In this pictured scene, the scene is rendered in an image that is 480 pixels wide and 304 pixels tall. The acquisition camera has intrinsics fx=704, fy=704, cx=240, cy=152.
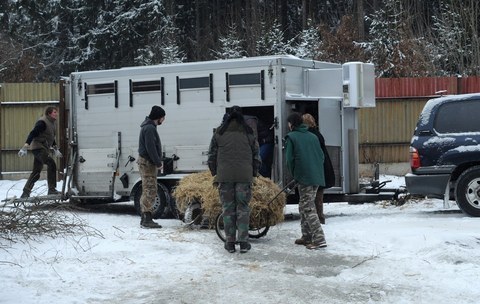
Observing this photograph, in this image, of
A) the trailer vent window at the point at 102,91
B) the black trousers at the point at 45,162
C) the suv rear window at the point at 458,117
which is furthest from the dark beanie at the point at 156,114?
the suv rear window at the point at 458,117

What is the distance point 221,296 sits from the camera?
6.92 metres

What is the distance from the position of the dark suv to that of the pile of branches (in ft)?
16.7

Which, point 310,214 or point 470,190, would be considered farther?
point 470,190

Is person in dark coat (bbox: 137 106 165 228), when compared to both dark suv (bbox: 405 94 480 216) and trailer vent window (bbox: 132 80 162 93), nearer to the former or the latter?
trailer vent window (bbox: 132 80 162 93)

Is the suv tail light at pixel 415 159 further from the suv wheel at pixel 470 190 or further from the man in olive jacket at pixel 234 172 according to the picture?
the man in olive jacket at pixel 234 172

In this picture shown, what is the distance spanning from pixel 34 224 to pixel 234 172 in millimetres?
2681

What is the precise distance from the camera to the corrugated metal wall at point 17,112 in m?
18.5

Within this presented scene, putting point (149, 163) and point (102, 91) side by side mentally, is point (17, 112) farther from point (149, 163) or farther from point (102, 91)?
point (149, 163)

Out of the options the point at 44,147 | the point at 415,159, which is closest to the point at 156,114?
the point at 44,147

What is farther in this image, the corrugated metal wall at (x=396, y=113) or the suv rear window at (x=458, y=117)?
the corrugated metal wall at (x=396, y=113)

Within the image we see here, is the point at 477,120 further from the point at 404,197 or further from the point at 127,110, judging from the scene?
the point at 127,110

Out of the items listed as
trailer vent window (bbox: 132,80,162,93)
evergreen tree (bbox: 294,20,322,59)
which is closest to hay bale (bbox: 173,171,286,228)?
trailer vent window (bbox: 132,80,162,93)

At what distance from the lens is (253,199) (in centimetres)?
948

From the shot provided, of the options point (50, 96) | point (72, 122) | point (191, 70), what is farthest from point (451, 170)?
point (50, 96)
